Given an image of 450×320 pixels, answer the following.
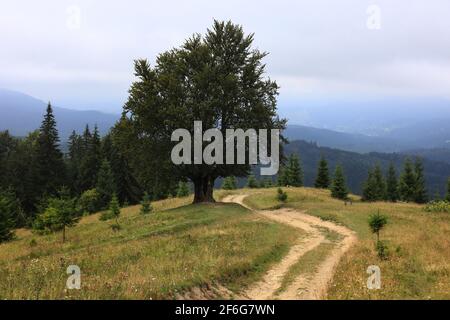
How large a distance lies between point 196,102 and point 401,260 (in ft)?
81.2

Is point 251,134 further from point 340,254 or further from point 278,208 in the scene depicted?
point 340,254

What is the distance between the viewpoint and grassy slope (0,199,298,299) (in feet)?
40.1

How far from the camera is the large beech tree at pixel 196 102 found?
38.1 metres

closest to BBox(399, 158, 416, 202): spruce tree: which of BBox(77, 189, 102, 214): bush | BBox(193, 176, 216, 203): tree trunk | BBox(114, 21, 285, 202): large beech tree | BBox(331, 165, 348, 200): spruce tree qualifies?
BBox(331, 165, 348, 200): spruce tree

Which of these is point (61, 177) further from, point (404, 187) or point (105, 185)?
point (404, 187)

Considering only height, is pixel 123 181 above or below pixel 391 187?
above

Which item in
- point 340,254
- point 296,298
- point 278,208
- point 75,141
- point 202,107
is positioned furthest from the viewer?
point 75,141

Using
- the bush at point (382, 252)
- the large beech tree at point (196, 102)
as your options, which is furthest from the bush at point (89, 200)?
the bush at point (382, 252)

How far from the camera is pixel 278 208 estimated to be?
42.4m

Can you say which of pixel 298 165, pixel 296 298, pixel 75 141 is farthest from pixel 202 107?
pixel 75 141

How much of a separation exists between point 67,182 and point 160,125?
48201 mm

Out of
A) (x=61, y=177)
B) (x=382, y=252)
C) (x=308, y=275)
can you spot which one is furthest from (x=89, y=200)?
Answer: (x=308, y=275)

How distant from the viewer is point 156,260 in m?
17.1

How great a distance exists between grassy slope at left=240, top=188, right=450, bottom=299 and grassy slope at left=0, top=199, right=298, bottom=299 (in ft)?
12.3
